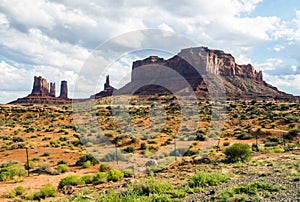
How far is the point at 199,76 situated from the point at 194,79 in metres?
2.36

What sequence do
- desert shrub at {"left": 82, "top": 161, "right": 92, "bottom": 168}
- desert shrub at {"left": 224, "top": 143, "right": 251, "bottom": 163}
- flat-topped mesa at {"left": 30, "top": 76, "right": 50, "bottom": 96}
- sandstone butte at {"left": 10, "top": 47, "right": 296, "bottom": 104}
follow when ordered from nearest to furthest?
desert shrub at {"left": 224, "top": 143, "right": 251, "bottom": 163} → desert shrub at {"left": 82, "top": 161, "right": 92, "bottom": 168} → sandstone butte at {"left": 10, "top": 47, "right": 296, "bottom": 104} → flat-topped mesa at {"left": 30, "top": 76, "right": 50, "bottom": 96}

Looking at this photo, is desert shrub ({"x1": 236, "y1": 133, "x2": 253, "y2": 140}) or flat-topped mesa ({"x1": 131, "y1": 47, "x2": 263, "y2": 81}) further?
flat-topped mesa ({"x1": 131, "y1": 47, "x2": 263, "y2": 81})

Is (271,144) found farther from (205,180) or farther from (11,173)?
(11,173)

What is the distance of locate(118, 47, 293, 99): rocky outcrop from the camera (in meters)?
90.9

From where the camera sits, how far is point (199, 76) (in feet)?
342

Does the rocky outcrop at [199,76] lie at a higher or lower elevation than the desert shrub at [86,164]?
higher

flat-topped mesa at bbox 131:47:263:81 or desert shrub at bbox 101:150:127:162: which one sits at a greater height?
flat-topped mesa at bbox 131:47:263:81

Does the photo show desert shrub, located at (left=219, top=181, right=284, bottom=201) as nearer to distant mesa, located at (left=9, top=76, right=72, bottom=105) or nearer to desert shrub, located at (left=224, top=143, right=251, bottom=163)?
desert shrub, located at (left=224, top=143, right=251, bottom=163)

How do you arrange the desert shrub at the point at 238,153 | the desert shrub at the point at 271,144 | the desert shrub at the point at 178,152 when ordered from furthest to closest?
the desert shrub at the point at 271,144, the desert shrub at the point at 178,152, the desert shrub at the point at 238,153

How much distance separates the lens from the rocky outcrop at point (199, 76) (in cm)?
9088

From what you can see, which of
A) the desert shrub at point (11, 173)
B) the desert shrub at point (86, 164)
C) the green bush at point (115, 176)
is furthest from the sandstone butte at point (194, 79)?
the green bush at point (115, 176)

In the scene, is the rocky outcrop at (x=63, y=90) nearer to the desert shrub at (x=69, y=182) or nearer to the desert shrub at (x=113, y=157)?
the desert shrub at (x=113, y=157)

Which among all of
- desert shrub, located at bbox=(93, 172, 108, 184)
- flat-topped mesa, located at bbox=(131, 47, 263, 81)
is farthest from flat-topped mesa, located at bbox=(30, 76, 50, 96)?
desert shrub, located at bbox=(93, 172, 108, 184)

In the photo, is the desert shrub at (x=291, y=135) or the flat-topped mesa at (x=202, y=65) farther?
the flat-topped mesa at (x=202, y=65)
